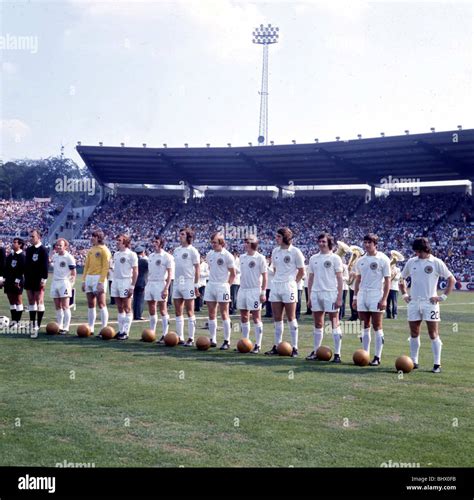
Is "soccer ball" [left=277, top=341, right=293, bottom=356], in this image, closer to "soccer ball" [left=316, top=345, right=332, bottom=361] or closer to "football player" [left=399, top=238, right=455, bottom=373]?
"soccer ball" [left=316, top=345, right=332, bottom=361]

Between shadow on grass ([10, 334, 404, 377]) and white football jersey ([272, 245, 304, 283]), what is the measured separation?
1473mm

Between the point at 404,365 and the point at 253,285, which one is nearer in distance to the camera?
the point at 404,365

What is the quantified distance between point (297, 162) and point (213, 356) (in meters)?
38.1

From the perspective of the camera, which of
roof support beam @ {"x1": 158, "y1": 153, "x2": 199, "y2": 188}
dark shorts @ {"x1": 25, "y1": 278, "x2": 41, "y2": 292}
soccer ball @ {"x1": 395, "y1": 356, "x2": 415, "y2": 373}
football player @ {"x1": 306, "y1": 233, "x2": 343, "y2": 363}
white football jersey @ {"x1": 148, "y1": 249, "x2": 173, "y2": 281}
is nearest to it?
soccer ball @ {"x1": 395, "y1": 356, "x2": 415, "y2": 373}

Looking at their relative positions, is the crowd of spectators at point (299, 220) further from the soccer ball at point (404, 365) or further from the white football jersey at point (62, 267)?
the soccer ball at point (404, 365)

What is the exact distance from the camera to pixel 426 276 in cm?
1199

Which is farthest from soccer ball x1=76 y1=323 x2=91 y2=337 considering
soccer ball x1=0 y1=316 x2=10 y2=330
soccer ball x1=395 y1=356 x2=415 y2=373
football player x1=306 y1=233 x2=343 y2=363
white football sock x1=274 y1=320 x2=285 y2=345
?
soccer ball x1=395 y1=356 x2=415 y2=373

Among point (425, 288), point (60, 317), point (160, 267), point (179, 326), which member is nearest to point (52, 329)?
point (60, 317)

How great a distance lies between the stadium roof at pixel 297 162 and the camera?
4397 cm

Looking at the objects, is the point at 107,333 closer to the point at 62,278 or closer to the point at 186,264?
the point at 62,278

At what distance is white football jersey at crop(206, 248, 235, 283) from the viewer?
1444cm

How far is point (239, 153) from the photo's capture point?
50781mm

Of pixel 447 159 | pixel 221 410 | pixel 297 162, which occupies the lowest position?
pixel 221 410

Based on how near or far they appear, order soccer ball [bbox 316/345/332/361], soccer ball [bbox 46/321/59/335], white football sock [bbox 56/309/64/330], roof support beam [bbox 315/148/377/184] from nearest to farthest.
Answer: soccer ball [bbox 316/345/332/361] < soccer ball [bbox 46/321/59/335] < white football sock [bbox 56/309/64/330] < roof support beam [bbox 315/148/377/184]
